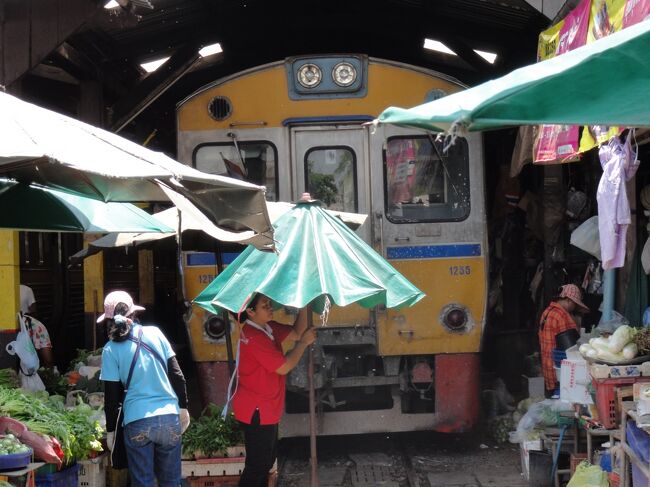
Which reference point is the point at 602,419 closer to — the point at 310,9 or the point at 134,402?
the point at 134,402

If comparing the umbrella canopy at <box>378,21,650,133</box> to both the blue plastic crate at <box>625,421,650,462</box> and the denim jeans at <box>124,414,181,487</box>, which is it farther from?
the denim jeans at <box>124,414,181,487</box>

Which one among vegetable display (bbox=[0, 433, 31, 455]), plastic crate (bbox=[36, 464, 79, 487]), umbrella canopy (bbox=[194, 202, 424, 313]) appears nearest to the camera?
vegetable display (bbox=[0, 433, 31, 455])

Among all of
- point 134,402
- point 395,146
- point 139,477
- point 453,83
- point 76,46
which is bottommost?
point 139,477

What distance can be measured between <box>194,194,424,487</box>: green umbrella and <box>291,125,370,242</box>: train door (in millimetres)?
1885

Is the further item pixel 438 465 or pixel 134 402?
pixel 438 465

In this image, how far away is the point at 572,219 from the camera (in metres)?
8.41

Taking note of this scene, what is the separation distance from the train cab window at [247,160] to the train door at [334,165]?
0.20m

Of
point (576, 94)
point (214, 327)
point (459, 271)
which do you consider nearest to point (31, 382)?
point (214, 327)

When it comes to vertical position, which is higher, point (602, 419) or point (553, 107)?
point (553, 107)

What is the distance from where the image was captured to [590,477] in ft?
17.9

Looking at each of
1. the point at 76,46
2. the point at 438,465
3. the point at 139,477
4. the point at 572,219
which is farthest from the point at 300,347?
the point at 76,46

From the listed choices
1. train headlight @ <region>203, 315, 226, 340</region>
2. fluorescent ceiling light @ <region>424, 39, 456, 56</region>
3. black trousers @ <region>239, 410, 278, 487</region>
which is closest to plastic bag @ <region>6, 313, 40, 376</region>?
train headlight @ <region>203, 315, 226, 340</region>

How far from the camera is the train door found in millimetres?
7625

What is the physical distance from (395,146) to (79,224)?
2.97 metres
